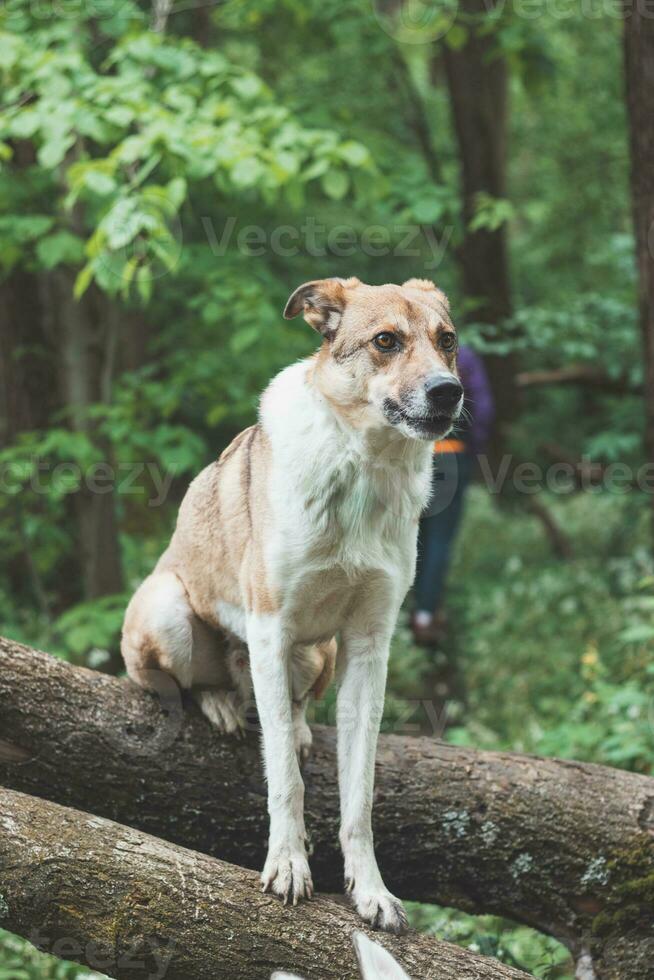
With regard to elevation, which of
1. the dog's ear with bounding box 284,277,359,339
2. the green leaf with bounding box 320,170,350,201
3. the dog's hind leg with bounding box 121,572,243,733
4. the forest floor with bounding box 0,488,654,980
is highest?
the green leaf with bounding box 320,170,350,201

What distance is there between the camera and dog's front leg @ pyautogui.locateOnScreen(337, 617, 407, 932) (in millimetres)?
3520

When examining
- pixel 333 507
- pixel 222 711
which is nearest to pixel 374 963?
pixel 222 711

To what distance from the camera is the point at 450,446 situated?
802cm

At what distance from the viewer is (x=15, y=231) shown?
629cm

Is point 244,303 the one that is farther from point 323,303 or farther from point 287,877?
point 287,877

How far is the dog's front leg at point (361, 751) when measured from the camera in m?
3.52

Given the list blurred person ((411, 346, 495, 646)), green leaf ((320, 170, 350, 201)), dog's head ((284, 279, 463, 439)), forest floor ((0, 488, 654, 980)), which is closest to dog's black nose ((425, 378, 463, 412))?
dog's head ((284, 279, 463, 439))

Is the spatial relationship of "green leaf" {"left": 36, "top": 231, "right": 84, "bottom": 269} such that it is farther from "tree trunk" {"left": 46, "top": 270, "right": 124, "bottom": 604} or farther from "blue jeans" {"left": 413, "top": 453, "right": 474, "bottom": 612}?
"blue jeans" {"left": 413, "top": 453, "right": 474, "bottom": 612}

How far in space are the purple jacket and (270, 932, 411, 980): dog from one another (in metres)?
5.24

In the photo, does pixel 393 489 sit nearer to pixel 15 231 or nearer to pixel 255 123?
pixel 255 123

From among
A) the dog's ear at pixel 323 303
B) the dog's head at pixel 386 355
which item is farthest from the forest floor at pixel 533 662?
the dog's ear at pixel 323 303

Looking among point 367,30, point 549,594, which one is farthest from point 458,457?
point 367,30

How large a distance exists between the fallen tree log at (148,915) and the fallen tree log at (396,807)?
1.51 feet

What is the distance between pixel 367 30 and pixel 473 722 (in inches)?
274
